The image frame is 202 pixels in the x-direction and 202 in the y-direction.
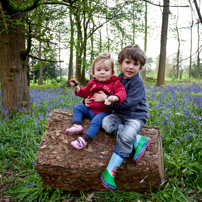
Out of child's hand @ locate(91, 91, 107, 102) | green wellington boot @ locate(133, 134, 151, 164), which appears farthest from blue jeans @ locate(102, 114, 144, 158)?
child's hand @ locate(91, 91, 107, 102)

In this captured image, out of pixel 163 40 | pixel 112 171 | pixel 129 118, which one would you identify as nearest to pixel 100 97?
pixel 129 118

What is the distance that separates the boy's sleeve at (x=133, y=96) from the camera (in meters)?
2.35

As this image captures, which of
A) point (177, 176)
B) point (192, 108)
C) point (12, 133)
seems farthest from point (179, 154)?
point (12, 133)

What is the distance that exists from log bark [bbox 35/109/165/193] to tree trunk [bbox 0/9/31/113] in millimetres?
2897

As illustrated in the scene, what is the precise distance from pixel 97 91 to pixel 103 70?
336 millimetres

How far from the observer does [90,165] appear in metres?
2.36

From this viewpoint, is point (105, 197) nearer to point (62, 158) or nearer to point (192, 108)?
point (62, 158)

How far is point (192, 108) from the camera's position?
15.9 ft

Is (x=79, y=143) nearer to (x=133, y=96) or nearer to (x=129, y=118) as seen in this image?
(x=129, y=118)

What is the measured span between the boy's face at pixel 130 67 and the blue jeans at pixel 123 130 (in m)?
0.62

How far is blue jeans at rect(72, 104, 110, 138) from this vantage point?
243cm

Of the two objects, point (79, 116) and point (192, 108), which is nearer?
point (79, 116)

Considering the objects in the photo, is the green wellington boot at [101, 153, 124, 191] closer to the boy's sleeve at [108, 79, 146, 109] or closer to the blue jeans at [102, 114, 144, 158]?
the blue jeans at [102, 114, 144, 158]

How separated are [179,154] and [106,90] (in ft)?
5.65
